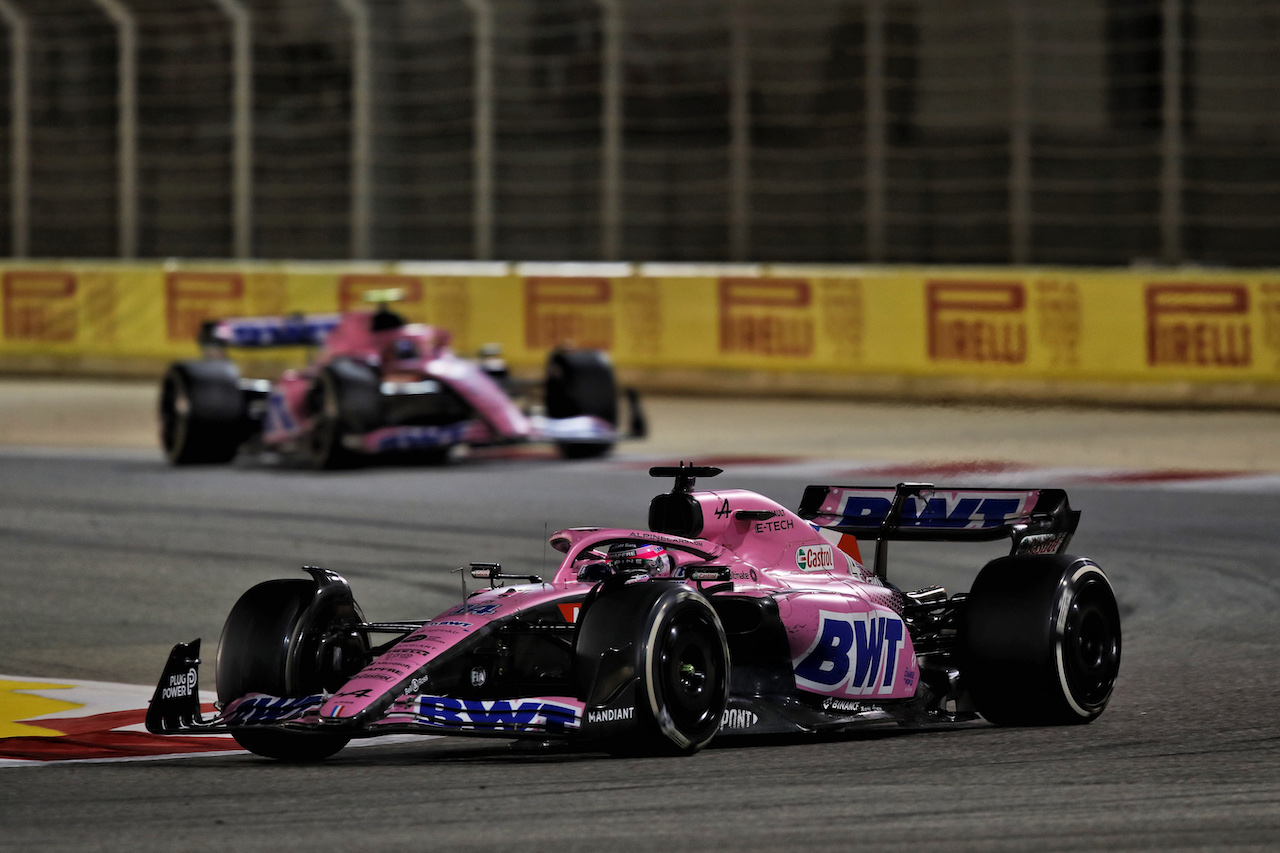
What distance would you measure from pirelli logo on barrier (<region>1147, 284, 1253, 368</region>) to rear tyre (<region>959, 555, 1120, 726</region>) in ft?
38.3

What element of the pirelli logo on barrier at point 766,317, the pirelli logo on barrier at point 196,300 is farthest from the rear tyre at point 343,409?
the pirelli logo on barrier at point 196,300

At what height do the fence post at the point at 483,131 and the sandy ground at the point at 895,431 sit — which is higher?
the fence post at the point at 483,131

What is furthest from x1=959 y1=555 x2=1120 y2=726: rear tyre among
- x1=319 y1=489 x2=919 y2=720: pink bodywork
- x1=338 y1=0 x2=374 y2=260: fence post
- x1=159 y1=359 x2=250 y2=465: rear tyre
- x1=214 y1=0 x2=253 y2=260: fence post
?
x1=214 y1=0 x2=253 y2=260: fence post

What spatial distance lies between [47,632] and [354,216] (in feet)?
50.2

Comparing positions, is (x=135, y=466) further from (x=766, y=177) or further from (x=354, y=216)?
(x=766, y=177)

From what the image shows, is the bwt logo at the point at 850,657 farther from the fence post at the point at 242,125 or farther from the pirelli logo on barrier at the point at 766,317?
the fence post at the point at 242,125

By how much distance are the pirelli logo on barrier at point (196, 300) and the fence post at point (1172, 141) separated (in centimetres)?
930

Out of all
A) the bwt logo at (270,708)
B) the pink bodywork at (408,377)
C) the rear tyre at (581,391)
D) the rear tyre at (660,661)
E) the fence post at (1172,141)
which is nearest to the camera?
the rear tyre at (660,661)

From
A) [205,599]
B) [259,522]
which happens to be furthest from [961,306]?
[205,599]

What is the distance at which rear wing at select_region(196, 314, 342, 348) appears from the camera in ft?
52.4

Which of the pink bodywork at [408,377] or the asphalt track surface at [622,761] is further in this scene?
the pink bodywork at [408,377]

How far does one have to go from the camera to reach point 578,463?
15.6 meters

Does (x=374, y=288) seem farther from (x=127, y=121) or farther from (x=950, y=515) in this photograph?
(x=950, y=515)

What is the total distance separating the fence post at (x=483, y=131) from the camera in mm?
22484
